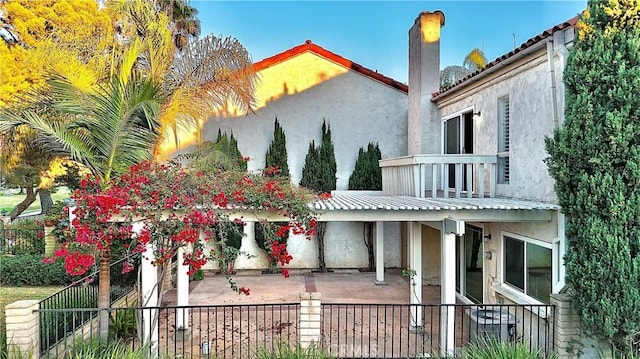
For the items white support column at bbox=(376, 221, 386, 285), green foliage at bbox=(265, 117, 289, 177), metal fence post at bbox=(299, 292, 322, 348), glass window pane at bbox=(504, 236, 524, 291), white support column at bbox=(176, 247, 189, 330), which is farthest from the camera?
green foliage at bbox=(265, 117, 289, 177)

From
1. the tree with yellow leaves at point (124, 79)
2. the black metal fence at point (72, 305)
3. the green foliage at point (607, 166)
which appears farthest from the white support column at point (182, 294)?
the green foliage at point (607, 166)

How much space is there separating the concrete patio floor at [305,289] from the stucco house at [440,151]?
0.79 meters

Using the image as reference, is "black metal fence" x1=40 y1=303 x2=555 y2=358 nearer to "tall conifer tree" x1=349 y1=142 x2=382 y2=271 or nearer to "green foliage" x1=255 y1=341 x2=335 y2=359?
"green foliage" x1=255 y1=341 x2=335 y2=359

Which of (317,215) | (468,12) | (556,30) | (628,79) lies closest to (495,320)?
(317,215)

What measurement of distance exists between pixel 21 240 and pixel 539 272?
18.1 m

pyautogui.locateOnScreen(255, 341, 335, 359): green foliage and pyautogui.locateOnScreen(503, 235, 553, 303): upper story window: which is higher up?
pyautogui.locateOnScreen(503, 235, 553, 303): upper story window

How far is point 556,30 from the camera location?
8258 mm

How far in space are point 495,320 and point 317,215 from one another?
429cm

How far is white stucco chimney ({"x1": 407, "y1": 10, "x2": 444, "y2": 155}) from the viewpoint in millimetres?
→ 13984

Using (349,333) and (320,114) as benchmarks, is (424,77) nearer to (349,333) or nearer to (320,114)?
(320,114)

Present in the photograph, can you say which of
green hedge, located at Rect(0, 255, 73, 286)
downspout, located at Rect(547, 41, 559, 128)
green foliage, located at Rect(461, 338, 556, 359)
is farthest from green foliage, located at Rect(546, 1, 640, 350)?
green hedge, located at Rect(0, 255, 73, 286)

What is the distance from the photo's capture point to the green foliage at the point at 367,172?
58.9 feet

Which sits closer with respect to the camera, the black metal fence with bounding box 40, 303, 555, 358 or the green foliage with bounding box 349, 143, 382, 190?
the black metal fence with bounding box 40, 303, 555, 358

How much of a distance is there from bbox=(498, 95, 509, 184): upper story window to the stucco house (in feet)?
0.08
